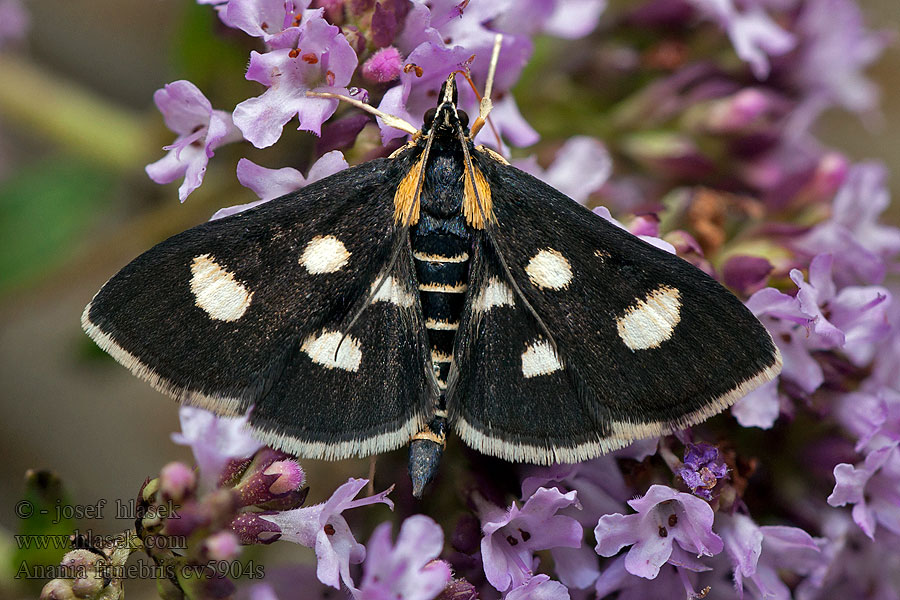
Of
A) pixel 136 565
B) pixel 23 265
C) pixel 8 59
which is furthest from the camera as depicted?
pixel 8 59

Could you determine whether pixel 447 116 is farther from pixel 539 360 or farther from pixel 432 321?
pixel 539 360

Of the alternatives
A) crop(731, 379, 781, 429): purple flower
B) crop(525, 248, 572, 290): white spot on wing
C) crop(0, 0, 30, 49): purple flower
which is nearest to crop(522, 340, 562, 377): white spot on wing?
crop(525, 248, 572, 290): white spot on wing

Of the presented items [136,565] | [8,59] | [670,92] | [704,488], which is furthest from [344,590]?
[8,59]

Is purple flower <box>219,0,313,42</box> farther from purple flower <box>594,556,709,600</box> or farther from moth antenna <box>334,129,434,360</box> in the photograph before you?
purple flower <box>594,556,709,600</box>

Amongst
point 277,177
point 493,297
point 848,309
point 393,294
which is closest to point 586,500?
point 493,297

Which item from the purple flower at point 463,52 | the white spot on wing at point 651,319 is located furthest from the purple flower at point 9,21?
the white spot on wing at point 651,319

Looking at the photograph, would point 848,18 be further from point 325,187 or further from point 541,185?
point 325,187

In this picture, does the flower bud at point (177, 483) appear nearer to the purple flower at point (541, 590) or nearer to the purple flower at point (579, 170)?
the purple flower at point (541, 590)
